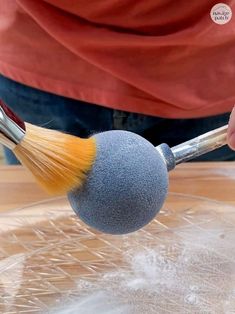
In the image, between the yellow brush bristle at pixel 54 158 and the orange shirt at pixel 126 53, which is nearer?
the yellow brush bristle at pixel 54 158

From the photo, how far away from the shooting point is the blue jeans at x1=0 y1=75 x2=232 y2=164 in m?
0.69

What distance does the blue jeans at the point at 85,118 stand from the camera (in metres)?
0.69

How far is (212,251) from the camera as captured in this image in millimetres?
590

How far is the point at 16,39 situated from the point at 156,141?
16 cm

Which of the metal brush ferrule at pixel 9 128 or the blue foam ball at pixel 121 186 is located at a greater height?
the metal brush ferrule at pixel 9 128

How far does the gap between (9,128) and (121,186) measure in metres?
0.08

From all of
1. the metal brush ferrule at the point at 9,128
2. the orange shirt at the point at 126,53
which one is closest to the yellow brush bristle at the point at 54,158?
the metal brush ferrule at the point at 9,128

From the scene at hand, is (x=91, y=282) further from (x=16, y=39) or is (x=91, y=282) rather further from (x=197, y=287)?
(x=16, y=39)

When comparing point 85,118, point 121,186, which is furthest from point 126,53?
point 121,186
